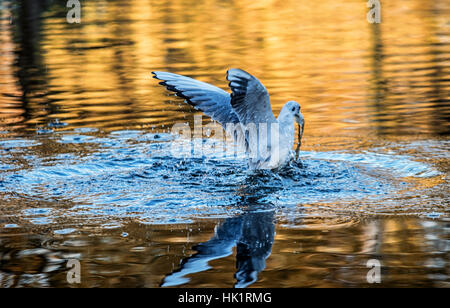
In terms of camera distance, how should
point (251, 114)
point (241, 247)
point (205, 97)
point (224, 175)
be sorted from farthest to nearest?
point (205, 97)
point (224, 175)
point (251, 114)
point (241, 247)

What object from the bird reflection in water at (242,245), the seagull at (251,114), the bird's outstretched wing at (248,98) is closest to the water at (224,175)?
the bird reflection in water at (242,245)

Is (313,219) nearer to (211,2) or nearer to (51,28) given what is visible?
(51,28)

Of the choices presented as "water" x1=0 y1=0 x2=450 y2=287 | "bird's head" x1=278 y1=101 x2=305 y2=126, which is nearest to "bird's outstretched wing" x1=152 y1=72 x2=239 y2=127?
"water" x1=0 y1=0 x2=450 y2=287

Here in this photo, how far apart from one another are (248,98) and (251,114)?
9.2 inches

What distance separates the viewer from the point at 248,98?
6398mm

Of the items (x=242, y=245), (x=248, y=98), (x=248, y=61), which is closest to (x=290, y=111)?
(x=248, y=98)

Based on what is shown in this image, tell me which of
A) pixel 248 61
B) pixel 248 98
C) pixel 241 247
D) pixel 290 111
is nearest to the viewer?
pixel 241 247

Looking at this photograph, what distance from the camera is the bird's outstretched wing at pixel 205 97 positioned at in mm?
7531

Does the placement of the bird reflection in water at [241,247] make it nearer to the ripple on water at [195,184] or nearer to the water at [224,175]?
the water at [224,175]

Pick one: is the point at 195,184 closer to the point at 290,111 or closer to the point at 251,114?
the point at 251,114

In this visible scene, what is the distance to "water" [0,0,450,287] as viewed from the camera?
480 centimetres

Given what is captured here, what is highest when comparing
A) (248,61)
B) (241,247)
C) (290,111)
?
(248,61)

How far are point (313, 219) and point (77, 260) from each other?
6.02ft

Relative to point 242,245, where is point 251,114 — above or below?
above
